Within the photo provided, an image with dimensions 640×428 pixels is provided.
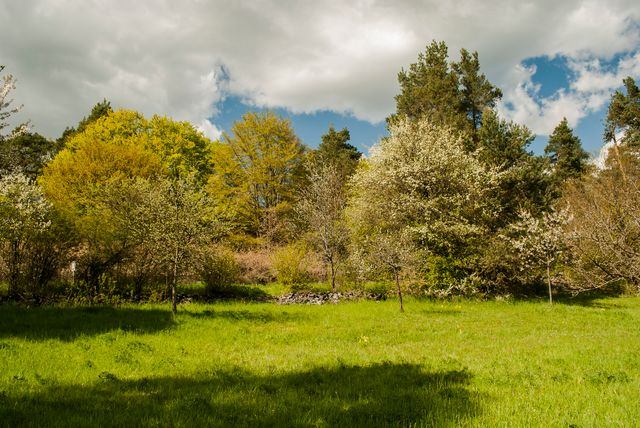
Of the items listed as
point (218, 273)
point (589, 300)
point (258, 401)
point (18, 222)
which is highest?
point (18, 222)

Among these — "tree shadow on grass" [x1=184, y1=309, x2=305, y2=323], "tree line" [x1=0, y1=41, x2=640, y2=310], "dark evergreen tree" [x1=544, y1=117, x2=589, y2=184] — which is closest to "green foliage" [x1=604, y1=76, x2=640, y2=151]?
"tree line" [x1=0, y1=41, x2=640, y2=310]

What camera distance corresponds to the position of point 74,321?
532 inches

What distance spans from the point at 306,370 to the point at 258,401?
2.48m

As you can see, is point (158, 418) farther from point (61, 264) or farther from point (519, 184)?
point (519, 184)

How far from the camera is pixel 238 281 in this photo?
3133 centimetres

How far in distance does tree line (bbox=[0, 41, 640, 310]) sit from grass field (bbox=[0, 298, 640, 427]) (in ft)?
8.19

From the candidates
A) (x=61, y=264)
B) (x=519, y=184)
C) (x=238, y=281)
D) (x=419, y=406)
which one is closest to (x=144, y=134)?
(x=238, y=281)

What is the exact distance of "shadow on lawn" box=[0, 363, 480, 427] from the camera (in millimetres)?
5883

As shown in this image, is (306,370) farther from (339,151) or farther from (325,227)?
(339,151)

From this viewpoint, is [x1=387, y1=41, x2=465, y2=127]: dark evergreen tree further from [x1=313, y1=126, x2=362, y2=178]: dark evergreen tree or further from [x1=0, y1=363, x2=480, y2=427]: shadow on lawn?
[x1=0, y1=363, x2=480, y2=427]: shadow on lawn

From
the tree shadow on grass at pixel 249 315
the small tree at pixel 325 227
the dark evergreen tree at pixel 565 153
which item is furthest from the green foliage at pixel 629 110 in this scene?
the tree shadow on grass at pixel 249 315

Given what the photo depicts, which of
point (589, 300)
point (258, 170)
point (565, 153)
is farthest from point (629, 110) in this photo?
point (258, 170)

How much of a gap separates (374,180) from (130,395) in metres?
22.3

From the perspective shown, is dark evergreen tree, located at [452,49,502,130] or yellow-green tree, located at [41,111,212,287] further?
dark evergreen tree, located at [452,49,502,130]
